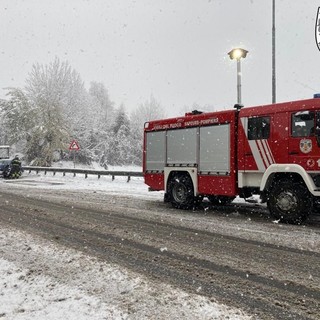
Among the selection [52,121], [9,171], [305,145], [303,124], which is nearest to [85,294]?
[305,145]

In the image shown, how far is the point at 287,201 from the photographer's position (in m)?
7.98

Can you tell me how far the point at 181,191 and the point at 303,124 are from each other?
13.6ft

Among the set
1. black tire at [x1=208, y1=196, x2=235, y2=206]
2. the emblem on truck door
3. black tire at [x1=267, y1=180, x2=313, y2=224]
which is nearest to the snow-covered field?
black tire at [x1=267, y1=180, x2=313, y2=224]

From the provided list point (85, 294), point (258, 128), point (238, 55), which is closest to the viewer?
point (85, 294)

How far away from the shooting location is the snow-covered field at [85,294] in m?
3.27

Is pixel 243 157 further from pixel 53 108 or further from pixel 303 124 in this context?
pixel 53 108

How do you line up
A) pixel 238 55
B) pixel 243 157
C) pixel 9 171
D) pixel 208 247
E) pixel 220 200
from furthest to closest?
pixel 9 171 → pixel 238 55 → pixel 220 200 → pixel 243 157 → pixel 208 247

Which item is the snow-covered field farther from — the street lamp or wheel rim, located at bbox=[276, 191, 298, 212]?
the street lamp

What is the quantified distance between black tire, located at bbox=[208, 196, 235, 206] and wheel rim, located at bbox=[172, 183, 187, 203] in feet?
3.14

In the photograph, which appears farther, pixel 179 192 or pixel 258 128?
pixel 179 192

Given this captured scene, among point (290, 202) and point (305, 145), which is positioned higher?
point (305, 145)

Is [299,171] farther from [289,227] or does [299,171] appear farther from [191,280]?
[191,280]

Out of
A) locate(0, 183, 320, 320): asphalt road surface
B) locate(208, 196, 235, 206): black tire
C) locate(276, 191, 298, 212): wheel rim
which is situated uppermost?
locate(276, 191, 298, 212): wheel rim

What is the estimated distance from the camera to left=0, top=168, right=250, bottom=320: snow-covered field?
10.7 ft
